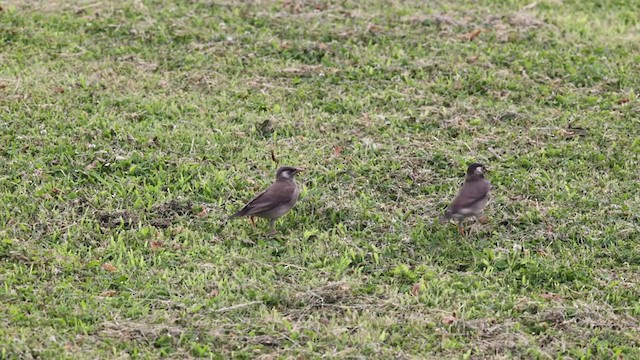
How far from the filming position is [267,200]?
7.89 metres

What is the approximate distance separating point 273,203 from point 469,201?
1634mm

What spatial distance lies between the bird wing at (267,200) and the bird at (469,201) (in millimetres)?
1348

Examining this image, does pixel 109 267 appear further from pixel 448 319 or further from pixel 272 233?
pixel 448 319

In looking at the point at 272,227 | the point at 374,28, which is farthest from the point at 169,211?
the point at 374,28

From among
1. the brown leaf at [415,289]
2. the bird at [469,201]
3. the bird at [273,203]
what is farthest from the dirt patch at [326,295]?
the bird at [469,201]

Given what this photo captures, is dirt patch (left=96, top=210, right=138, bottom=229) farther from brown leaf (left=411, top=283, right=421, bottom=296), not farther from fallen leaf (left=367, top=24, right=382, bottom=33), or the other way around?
fallen leaf (left=367, top=24, right=382, bottom=33)

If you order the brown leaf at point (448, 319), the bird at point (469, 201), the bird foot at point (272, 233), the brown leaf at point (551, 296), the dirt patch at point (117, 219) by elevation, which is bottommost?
the brown leaf at point (551, 296)

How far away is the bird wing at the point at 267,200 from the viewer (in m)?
7.88


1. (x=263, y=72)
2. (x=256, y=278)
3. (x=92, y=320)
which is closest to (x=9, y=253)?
(x=92, y=320)

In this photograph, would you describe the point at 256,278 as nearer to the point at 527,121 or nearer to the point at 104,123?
the point at 104,123

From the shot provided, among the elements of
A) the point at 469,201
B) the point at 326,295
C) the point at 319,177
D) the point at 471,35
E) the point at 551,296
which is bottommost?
the point at 551,296

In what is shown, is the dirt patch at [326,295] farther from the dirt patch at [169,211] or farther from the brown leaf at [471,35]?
the brown leaf at [471,35]

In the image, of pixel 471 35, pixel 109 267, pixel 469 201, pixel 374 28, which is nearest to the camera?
pixel 109 267

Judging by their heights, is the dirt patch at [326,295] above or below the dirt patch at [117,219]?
below
